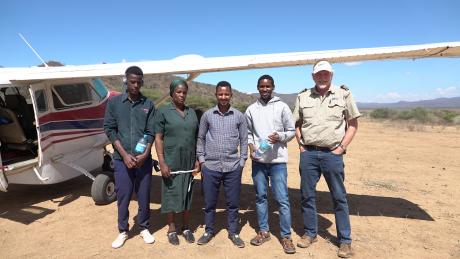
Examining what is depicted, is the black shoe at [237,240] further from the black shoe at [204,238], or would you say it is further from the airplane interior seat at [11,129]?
the airplane interior seat at [11,129]

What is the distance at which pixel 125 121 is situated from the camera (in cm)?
432

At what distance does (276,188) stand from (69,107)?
447cm

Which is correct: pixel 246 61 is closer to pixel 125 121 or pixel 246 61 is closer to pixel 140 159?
pixel 125 121

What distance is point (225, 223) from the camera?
5320 mm

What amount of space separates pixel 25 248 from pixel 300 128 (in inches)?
154

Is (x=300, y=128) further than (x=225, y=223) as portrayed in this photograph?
No

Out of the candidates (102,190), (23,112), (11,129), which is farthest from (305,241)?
(23,112)

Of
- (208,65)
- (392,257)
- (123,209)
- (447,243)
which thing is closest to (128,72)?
(208,65)

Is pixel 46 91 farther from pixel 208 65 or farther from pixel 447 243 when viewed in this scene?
pixel 447 243

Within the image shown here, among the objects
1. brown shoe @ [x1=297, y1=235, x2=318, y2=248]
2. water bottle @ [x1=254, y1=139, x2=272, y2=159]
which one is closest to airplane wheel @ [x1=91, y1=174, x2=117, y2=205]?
water bottle @ [x1=254, y1=139, x2=272, y2=159]

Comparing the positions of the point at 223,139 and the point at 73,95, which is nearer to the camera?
the point at 223,139

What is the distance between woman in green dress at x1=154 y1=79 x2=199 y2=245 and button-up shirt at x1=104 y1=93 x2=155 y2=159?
25cm

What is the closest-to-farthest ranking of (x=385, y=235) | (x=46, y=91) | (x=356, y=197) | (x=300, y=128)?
(x=300, y=128) < (x=385, y=235) < (x=46, y=91) < (x=356, y=197)

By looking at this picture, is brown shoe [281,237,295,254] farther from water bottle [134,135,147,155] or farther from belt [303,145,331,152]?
water bottle [134,135,147,155]
